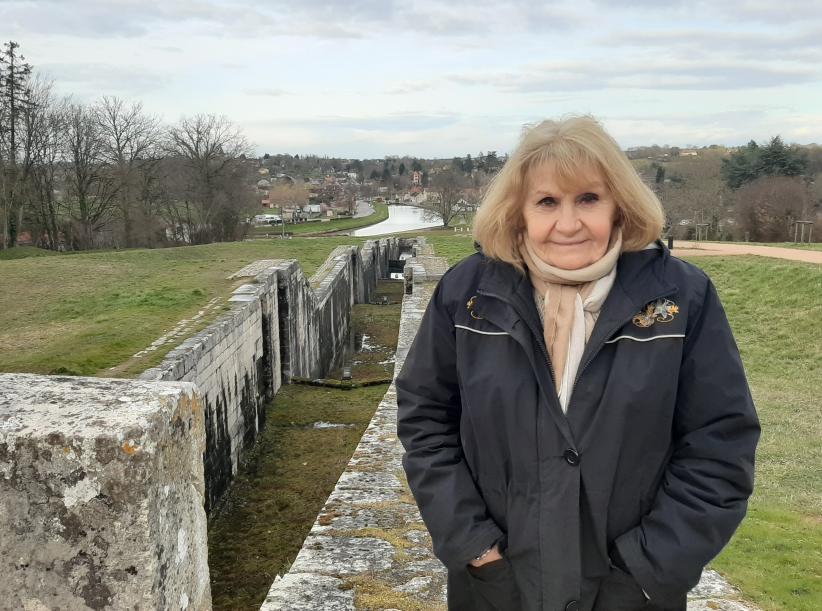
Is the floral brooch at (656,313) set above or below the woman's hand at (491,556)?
above

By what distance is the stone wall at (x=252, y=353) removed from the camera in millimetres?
7895

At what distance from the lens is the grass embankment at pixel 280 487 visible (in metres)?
6.80

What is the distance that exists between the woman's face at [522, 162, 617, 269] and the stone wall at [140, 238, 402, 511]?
512 cm

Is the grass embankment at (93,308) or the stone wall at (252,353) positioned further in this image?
the stone wall at (252,353)

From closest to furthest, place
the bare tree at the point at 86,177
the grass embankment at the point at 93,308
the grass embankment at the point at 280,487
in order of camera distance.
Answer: the grass embankment at the point at 280,487
the grass embankment at the point at 93,308
the bare tree at the point at 86,177

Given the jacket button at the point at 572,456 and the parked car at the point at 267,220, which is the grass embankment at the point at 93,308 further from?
the parked car at the point at 267,220

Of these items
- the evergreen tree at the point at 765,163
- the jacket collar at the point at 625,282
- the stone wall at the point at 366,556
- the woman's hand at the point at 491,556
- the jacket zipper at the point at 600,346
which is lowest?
the stone wall at the point at 366,556

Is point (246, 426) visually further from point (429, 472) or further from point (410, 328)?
point (429, 472)

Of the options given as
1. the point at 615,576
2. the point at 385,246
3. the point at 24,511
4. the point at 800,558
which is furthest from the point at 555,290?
the point at 385,246

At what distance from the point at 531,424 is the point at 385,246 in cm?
3079

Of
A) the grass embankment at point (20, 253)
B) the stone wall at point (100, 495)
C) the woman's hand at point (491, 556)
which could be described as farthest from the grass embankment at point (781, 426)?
the grass embankment at point (20, 253)

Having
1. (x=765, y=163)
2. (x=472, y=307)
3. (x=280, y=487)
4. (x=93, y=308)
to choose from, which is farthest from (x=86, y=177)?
(x=765, y=163)

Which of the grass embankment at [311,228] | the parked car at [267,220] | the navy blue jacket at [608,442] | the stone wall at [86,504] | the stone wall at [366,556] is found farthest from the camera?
the parked car at [267,220]

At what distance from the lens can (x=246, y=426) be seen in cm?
974
